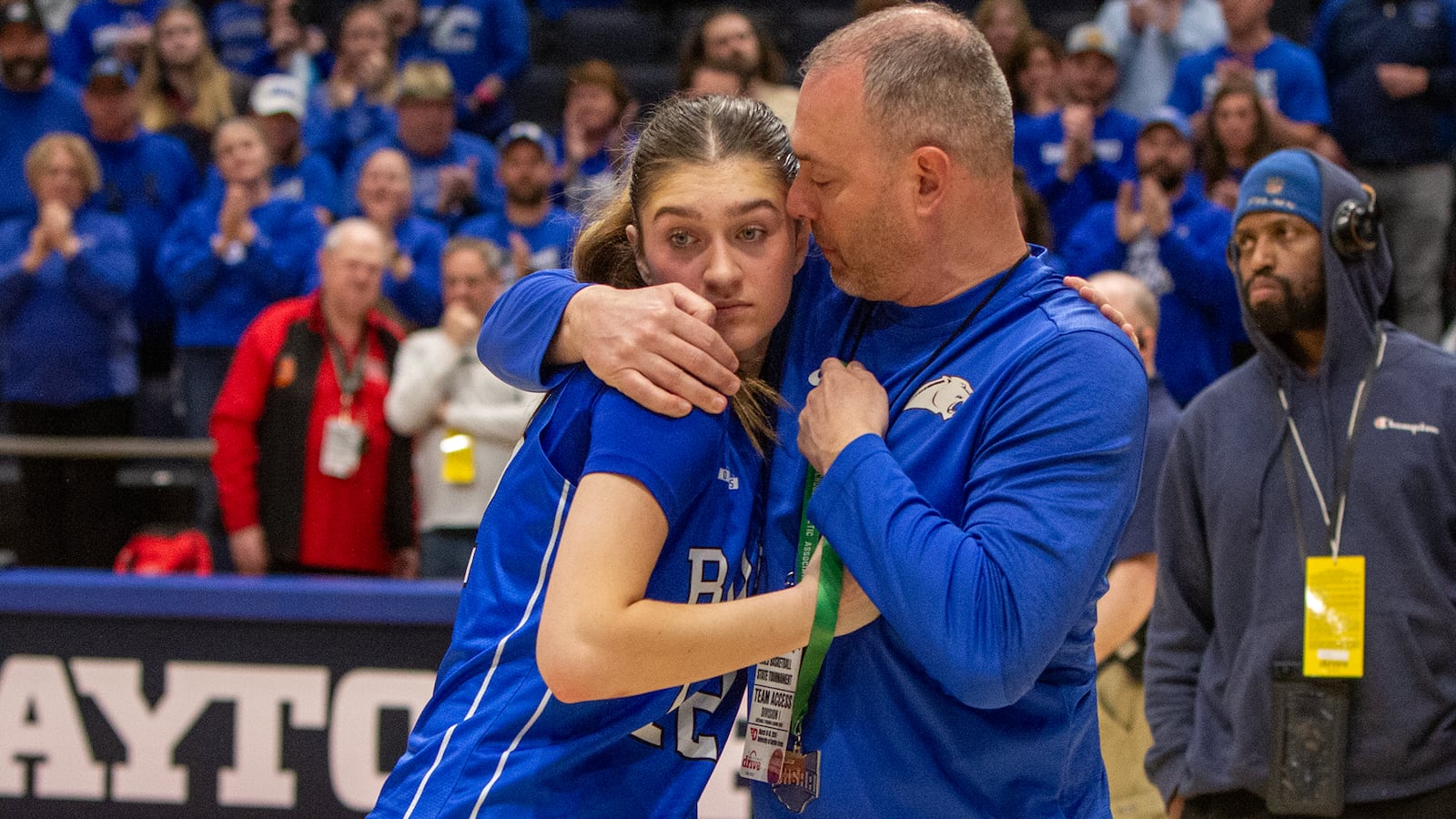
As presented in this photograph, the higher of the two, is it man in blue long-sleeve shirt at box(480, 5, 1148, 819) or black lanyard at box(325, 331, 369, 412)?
man in blue long-sleeve shirt at box(480, 5, 1148, 819)

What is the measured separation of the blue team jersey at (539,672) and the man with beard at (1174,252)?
4696mm

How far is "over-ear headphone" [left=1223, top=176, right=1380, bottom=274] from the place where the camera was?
11.9ft

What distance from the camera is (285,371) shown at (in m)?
6.16

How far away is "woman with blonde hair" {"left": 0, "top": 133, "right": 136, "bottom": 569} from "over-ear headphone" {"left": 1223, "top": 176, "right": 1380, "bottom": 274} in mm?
5657

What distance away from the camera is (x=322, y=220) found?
776 centimetres

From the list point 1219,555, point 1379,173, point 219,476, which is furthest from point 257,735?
point 1379,173

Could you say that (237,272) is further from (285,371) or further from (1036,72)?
(1036,72)

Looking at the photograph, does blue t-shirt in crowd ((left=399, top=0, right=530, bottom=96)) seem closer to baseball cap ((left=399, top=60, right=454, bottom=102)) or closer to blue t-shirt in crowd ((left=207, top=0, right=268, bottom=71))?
blue t-shirt in crowd ((left=207, top=0, right=268, bottom=71))

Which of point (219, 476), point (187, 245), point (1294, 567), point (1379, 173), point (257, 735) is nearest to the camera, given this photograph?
point (1294, 567)

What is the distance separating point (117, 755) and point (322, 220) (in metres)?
3.37

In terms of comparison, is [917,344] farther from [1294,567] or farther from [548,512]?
[1294,567]

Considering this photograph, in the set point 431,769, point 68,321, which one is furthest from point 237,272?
point 431,769

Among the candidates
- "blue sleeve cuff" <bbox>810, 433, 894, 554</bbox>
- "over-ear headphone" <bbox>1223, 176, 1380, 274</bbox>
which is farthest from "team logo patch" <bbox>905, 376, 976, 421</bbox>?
"over-ear headphone" <bbox>1223, 176, 1380, 274</bbox>

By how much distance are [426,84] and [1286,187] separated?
5.39 m
